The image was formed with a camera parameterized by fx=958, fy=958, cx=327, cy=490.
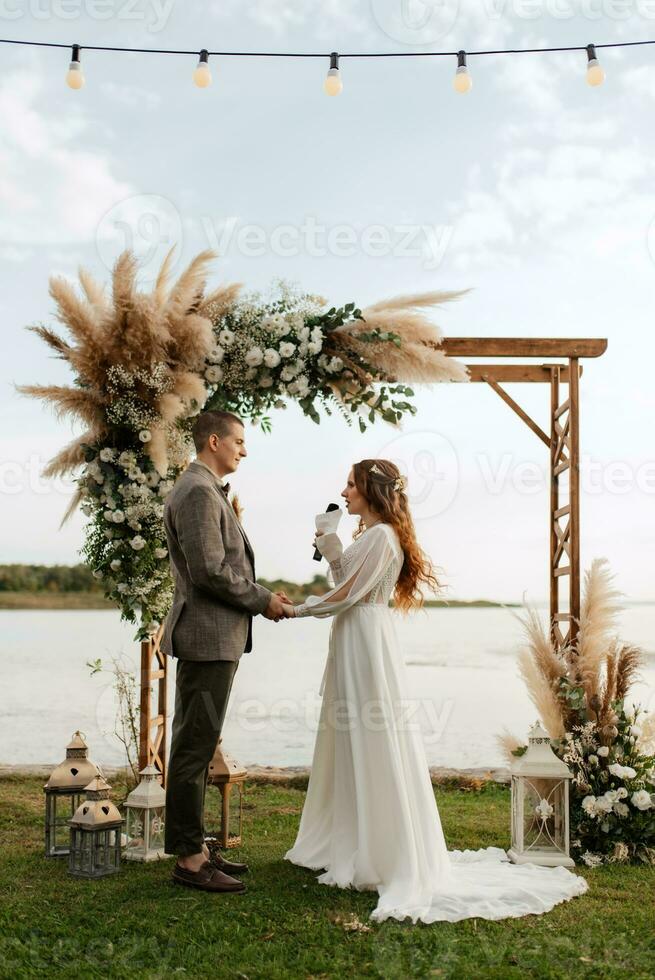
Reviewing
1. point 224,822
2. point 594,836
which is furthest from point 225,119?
point 594,836

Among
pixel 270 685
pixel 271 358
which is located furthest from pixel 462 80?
pixel 270 685

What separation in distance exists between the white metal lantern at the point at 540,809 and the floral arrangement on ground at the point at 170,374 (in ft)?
6.60

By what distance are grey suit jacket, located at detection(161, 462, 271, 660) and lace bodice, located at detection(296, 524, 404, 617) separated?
0.28 metres

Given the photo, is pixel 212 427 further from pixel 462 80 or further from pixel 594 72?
pixel 594 72

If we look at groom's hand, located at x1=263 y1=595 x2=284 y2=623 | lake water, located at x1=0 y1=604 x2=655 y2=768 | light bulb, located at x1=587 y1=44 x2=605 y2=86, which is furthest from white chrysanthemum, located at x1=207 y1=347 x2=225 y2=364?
lake water, located at x1=0 y1=604 x2=655 y2=768

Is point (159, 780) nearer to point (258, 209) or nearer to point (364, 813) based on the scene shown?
point (364, 813)

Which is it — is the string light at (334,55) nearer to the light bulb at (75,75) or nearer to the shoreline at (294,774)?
the light bulb at (75,75)

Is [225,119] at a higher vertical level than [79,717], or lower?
higher

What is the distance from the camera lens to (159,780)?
16.4 feet

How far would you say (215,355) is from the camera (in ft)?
17.3

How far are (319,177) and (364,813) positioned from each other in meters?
4.64

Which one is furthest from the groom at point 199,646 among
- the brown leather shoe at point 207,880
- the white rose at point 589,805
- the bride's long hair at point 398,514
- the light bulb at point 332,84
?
the light bulb at point 332,84

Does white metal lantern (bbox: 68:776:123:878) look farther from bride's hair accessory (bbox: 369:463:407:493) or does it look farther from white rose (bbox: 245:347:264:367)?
white rose (bbox: 245:347:264:367)

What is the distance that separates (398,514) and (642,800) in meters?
2.07
